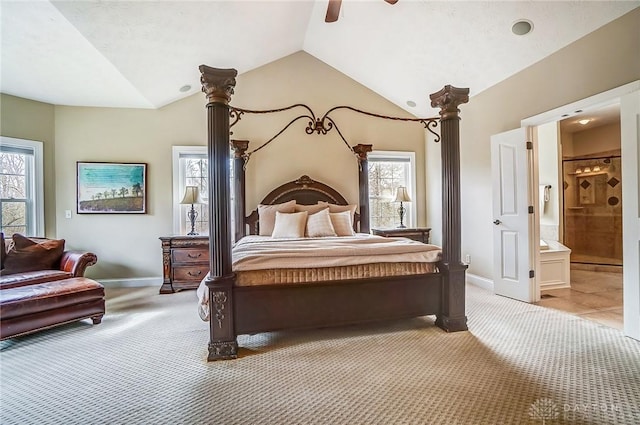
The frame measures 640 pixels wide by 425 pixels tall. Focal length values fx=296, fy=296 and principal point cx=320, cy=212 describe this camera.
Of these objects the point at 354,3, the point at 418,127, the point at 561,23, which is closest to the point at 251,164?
the point at 354,3

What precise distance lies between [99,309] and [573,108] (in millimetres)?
5485

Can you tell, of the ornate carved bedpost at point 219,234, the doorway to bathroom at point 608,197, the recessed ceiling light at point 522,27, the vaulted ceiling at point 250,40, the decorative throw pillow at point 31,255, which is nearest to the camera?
the ornate carved bedpost at point 219,234

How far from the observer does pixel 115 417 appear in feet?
5.49

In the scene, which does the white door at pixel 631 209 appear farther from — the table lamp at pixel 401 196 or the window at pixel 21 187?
the window at pixel 21 187

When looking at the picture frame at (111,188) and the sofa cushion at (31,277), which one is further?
the picture frame at (111,188)

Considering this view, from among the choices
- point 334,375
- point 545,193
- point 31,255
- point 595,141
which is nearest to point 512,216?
point 545,193

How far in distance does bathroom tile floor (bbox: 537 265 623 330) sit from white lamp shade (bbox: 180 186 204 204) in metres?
4.85

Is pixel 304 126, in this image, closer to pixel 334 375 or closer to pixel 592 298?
pixel 334 375

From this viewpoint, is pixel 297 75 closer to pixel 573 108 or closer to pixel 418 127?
pixel 418 127

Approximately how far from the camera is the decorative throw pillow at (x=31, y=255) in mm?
3350

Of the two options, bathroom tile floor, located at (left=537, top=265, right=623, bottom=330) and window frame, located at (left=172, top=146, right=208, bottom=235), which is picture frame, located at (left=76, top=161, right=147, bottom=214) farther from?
bathroom tile floor, located at (left=537, top=265, right=623, bottom=330)

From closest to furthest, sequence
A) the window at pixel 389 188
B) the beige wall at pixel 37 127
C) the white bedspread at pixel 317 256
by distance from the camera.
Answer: the white bedspread at pixel 317 256
the beige wall at pixel 37 127
the window at pixel 389 188

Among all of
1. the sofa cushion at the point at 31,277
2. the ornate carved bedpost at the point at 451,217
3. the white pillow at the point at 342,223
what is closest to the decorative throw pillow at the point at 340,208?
the white pillow at the point at 342,223

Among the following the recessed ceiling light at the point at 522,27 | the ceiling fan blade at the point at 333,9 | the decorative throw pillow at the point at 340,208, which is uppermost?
the recessed ceiling light at the point at 522,27
